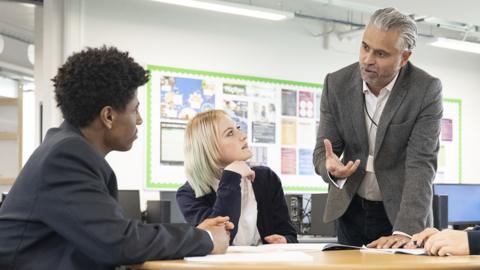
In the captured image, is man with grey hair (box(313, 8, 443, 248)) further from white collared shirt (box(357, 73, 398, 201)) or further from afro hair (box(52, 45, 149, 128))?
afro hair (box(52, 45, 149, 128))

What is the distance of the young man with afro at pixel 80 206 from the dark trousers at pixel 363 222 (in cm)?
86

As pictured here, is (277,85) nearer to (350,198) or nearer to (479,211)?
(479,211)

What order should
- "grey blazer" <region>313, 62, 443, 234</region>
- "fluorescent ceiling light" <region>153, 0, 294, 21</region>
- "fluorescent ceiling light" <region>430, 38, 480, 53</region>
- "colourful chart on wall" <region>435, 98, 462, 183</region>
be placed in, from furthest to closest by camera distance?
"colourful chart on wall" <region>435, 98, 462, 183</region> → "fluorescent ceiling light" <region>430, 38, 480, 53</region> → "fluorescent ceiling light" <region>153, 0, 294, 21</region> → "grey blazer" <region>313, 62, 443, 234</region>

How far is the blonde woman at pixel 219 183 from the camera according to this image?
8.10 feet

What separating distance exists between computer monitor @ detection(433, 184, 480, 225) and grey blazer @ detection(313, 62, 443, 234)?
121 inches

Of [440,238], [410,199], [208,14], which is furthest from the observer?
[208,14]

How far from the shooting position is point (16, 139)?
8406mm

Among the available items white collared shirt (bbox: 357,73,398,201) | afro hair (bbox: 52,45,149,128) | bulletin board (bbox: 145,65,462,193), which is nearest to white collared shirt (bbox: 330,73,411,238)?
white collared shirt (bbox: 357,73,398,201)

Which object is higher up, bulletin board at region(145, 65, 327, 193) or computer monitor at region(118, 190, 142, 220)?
bulletin board at region(145, 65, 327, 193)

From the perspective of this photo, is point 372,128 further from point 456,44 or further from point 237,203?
point 456,44

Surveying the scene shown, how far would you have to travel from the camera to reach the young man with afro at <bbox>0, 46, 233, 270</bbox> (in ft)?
4.64

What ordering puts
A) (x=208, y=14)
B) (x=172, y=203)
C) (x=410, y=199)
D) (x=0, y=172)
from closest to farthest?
1. (x=410, y=199)
2. (x=172, y=203)
3. (x=208, y=14)
4. (x=0, y=172)

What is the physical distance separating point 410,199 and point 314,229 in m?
2.53

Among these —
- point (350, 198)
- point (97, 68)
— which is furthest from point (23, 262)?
point (350, 198)
